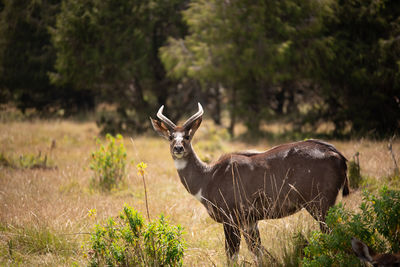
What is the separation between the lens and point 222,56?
13.3 metres

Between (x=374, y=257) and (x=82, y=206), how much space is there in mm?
4951

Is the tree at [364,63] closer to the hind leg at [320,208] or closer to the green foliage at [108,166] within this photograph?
the green foliage at [108,166]

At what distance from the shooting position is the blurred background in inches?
487

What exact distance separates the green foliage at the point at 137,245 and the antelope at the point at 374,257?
176cm

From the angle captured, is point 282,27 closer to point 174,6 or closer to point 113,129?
point 174,6

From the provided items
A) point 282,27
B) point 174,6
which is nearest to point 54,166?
point 282,27

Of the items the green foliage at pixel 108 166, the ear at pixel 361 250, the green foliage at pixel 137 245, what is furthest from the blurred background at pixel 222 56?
the ear at pixel 361 250

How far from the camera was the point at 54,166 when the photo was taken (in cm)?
956

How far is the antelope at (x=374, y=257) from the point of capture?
9.34 feet

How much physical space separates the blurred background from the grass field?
2491 mm

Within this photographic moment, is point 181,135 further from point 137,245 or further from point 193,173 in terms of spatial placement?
point 137,245

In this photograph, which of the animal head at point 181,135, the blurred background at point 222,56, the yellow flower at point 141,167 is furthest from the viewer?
the blurred background at point 222,56

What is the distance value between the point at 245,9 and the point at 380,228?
10.6 meters

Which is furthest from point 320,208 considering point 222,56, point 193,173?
point 222,56
